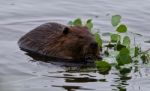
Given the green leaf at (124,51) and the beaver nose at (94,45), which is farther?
the beaver nose at (94,45)

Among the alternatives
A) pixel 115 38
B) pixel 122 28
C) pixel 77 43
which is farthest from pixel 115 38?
pixel 77 43

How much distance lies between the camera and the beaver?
5.79m

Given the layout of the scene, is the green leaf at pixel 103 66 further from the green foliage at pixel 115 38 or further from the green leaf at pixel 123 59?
the green foliage at pixel 115 38

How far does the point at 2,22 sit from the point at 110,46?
6.95ft

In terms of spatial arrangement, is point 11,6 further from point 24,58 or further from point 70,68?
point 70,68

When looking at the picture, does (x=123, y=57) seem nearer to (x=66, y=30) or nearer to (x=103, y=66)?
(x=103, y=66)

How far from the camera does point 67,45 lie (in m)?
6.03

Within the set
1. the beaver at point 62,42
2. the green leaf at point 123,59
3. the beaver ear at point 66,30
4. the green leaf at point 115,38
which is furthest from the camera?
the green leaf at point 115,38

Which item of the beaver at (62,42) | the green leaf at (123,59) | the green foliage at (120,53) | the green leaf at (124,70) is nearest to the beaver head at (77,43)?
the beaver at (62,42)

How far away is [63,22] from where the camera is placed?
795 centimetres

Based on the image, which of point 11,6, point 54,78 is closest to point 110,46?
point 54,78

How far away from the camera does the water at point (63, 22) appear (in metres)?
4.72

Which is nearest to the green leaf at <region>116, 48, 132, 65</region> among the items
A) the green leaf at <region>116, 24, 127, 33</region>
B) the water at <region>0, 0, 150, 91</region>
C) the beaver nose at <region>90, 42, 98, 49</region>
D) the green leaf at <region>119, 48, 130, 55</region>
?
the green leaf at <region>119, 48, 130, 55</region>

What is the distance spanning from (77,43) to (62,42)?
0.79ft
